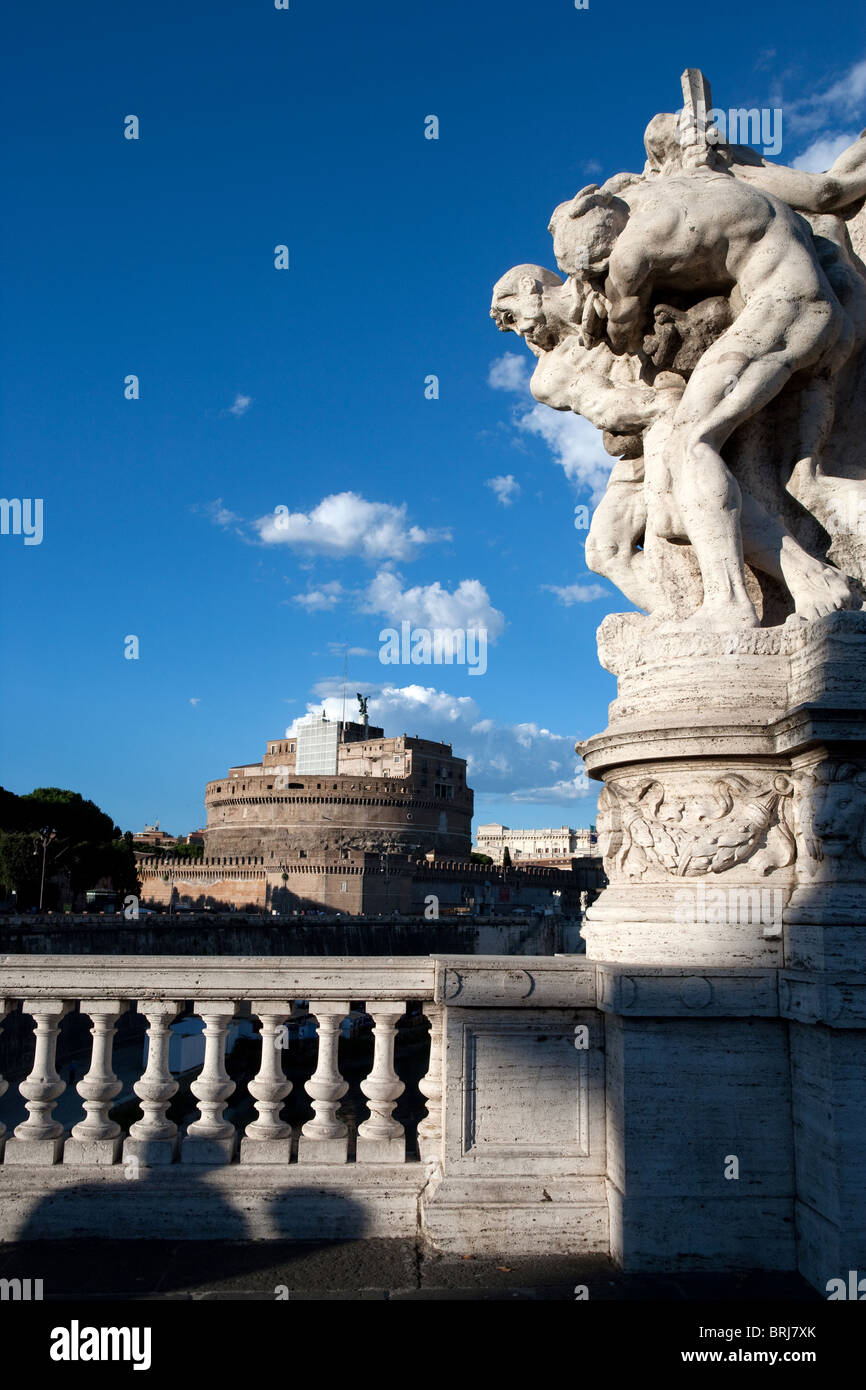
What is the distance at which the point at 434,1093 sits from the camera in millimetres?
3914

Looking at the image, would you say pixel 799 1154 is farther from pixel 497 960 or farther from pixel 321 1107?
pixel 321 1107

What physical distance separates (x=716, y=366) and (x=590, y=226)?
82 centimetres

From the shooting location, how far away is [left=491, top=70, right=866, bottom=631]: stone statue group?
410 centimetres

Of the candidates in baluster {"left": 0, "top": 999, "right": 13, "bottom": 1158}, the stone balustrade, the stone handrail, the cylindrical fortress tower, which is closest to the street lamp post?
the cylindrical fortress tower

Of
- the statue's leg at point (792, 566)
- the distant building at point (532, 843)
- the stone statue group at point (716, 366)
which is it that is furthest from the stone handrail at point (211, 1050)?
the distant building at point (532, 843)

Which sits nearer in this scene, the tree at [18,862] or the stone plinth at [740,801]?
the stone plinth at [740,801]

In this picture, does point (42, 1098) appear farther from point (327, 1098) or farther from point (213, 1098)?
point (327, 1098)

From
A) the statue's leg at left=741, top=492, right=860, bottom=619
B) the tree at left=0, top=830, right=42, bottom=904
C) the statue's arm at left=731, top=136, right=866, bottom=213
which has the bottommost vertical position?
the tree at left=0, top=830, right=42, bottom=904

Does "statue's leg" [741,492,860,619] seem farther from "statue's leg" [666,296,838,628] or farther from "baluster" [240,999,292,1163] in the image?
"baluster" [240,999,292,1163]

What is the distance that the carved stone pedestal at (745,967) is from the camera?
10.5 feet

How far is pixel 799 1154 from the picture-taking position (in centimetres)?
335

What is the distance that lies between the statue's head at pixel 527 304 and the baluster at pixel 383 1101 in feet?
10.7

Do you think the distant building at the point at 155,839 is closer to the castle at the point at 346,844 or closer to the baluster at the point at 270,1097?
the castle at the point at 346,844

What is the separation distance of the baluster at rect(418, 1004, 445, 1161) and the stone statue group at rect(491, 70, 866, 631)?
179cm
